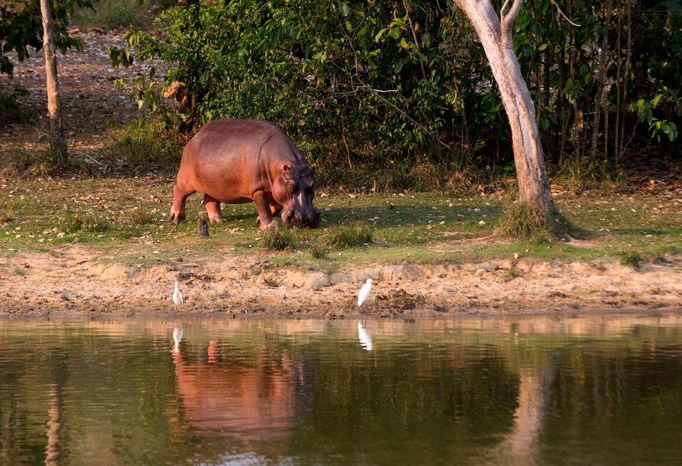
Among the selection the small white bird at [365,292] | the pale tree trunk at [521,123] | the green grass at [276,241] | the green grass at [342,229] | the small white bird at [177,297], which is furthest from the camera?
the pale tree trunk at [521,123]

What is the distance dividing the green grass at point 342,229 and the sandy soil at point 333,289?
0.23 meters

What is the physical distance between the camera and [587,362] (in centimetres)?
923

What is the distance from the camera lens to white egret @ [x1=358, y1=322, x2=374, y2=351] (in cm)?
988

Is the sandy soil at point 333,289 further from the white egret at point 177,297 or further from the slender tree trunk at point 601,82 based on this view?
the slender tree trunk at point 601,82

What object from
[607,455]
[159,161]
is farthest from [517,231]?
[159,161]

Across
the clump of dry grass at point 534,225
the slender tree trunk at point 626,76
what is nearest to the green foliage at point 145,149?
the slender tree trunk at point 626,76

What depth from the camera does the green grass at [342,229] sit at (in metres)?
12.8

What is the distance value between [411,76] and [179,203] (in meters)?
4.68

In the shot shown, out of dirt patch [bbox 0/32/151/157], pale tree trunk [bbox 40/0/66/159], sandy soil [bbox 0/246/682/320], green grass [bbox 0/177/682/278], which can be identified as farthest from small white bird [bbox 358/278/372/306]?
dirt patch [bbox 0/32/151/157]

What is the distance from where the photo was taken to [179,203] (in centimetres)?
1505

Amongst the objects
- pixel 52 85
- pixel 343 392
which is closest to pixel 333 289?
pixel 343 392

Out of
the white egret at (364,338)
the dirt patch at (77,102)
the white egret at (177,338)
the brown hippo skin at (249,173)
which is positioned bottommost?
the white egret at (364,338)

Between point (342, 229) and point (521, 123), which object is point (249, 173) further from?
point (521, 123)

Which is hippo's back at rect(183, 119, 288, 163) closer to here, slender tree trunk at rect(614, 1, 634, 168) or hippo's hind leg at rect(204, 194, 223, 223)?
hippo's hind leg at rect(204, 194, 223, 223)
